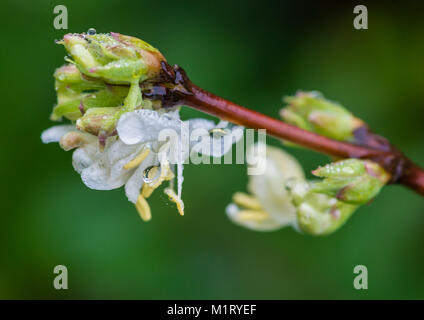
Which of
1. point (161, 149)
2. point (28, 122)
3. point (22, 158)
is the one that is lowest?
point (161, 149)

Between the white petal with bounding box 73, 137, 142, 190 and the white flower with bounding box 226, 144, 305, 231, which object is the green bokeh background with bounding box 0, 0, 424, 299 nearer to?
the white flower with bounding box 226, 144, 305, 231

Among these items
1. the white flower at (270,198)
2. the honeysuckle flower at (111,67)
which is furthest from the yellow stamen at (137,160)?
the white flower at (270,198)

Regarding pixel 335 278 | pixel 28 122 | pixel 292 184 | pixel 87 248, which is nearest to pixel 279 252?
pixel 335 278

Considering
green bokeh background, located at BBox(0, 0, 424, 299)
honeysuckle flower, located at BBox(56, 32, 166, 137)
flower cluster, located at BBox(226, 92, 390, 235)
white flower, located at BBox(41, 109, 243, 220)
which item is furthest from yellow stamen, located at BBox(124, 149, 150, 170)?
green bokeh background, located at BBox(0, 0, 424, 299)

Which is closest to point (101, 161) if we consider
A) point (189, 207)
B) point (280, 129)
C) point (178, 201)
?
point (178, 201)

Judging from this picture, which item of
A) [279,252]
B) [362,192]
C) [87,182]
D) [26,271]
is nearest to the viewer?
[87,182]

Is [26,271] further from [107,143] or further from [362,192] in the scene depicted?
[362,192]

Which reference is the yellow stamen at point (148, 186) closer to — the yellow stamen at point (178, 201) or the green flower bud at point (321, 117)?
the yellow stamen at point (178, 201)

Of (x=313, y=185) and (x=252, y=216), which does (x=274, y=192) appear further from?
(x=313, y=185)
